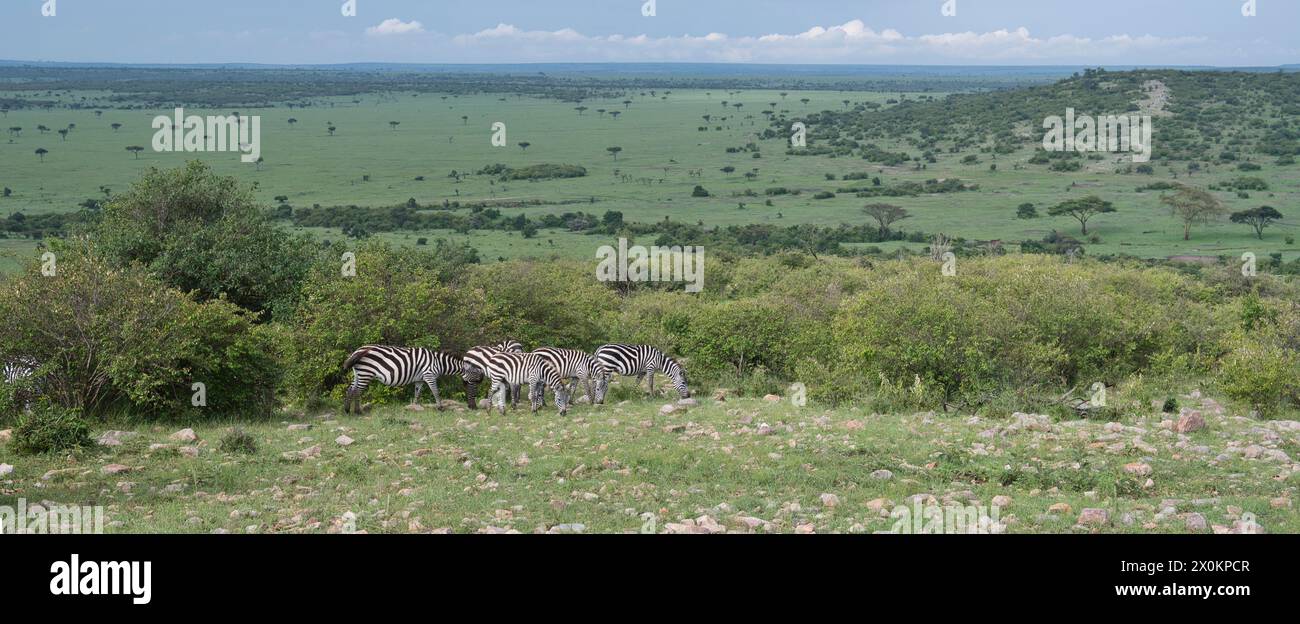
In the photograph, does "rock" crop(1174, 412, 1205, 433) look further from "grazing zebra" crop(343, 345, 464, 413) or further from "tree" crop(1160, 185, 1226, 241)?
"tree" crop(1160, 185, 1226, 241)

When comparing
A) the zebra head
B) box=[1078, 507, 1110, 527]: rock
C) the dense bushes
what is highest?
the dense bushes

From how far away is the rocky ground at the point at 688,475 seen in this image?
30.8 feet

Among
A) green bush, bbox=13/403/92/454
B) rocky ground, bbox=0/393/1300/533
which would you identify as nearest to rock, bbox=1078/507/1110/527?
rocky ground, bbox=0/393/1300/533

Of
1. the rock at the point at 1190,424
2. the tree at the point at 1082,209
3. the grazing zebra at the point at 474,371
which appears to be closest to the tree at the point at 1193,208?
the tree at the point at 1082,209

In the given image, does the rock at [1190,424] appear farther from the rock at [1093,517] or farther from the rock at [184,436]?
the rock at [184,436]

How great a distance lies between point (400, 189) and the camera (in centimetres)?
8481

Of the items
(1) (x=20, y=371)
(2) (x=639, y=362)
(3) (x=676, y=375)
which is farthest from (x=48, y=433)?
(3) (x=676, y=375)

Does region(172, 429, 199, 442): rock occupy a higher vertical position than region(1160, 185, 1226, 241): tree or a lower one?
lower

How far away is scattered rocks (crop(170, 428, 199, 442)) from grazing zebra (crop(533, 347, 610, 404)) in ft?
16.4

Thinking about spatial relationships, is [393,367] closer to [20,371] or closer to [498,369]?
[498,369]

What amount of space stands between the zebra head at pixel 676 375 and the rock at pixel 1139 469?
25.2 feet

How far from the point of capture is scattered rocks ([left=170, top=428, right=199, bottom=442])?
13.0 m

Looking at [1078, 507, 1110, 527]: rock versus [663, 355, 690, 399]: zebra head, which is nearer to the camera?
[1078, 507, 1110, 527]: rock

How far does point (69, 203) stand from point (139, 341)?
63715mm
